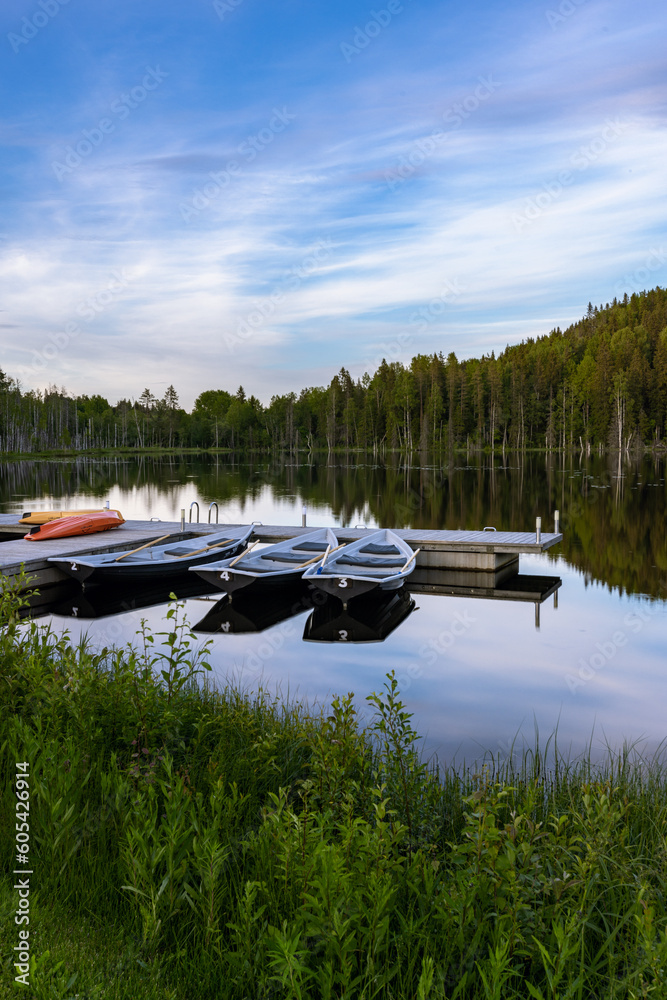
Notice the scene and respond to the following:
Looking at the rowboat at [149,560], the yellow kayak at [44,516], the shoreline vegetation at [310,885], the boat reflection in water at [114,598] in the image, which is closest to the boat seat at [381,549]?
the rowboat at [149,560]

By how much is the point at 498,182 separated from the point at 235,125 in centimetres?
1037

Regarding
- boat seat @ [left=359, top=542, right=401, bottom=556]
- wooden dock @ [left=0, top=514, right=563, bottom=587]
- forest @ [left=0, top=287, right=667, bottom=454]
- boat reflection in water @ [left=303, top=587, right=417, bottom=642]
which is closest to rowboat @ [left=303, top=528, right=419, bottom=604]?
boat seat @ [left=359, top=542, right=401, bottom=556]

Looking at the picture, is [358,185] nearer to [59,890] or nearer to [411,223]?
[411,223]

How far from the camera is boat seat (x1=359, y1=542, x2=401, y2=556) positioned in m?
17.3

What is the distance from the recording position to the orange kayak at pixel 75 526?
18375mm

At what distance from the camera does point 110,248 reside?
28781mm

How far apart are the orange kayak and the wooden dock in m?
0.20

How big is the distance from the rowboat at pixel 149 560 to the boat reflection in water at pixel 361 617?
11.5 ft

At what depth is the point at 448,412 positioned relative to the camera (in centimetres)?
10106

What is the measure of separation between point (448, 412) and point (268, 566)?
8834cm

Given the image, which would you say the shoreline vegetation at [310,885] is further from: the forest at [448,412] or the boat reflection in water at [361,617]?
the forest at [448,412]

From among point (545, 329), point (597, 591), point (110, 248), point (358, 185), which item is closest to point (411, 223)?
point (358, 185)

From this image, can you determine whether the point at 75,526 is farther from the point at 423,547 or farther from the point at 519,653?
the point at 519,653

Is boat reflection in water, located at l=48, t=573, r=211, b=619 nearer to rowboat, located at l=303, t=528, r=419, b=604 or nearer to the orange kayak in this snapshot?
the orange kayak
